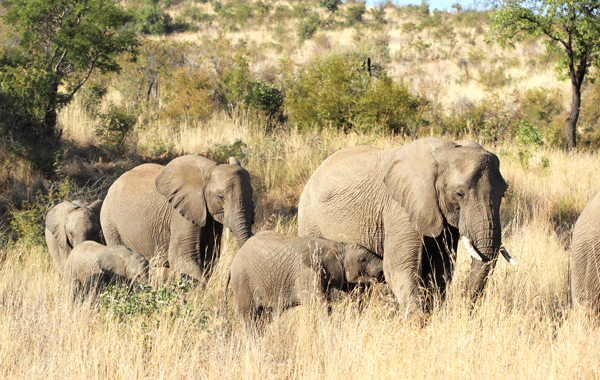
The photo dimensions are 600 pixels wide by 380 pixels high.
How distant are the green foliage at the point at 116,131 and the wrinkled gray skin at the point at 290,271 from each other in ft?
23.1

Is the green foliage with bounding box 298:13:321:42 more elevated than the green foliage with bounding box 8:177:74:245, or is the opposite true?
the green foliage with bounding box 298:13:321:42

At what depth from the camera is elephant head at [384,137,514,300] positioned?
16.1 ft

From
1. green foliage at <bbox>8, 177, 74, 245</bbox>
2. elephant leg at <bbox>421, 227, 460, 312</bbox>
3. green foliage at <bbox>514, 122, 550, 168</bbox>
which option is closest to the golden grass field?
elephant leg at <bbox>421, 227, 460, 312</bbox>

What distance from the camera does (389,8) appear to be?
4906cm

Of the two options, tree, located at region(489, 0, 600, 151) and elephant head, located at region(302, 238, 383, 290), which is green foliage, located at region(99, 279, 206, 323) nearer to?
elephant head, located at region(302, 238, 383, 290)

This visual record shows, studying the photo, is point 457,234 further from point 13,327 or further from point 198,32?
point 198,32

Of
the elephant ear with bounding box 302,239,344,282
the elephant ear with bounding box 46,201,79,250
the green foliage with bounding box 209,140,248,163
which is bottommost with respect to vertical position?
the elephant ear with bounding box 46,201,79,250

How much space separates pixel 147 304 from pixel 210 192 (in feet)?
4.93

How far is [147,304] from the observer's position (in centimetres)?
551

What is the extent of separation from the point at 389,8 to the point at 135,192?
45266 millimetres

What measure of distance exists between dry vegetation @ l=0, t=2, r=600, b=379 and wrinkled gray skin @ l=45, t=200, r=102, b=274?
32cm

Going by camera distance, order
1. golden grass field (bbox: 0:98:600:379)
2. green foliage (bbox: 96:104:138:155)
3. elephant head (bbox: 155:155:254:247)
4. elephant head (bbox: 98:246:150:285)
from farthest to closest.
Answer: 1. green foliage (bbox: 96:104:138:155)
2. elephant head (bbox: 155:155:254:247)
3. elephant head (bbox: 98:246:150:285)
4. golden grass field (bbox: 0:98:600:379)

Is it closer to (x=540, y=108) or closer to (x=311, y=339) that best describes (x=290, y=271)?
(x=311, y=339)

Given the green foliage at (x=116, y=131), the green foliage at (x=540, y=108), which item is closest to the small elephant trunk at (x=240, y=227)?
the green foliage at (x=116, y=131)
